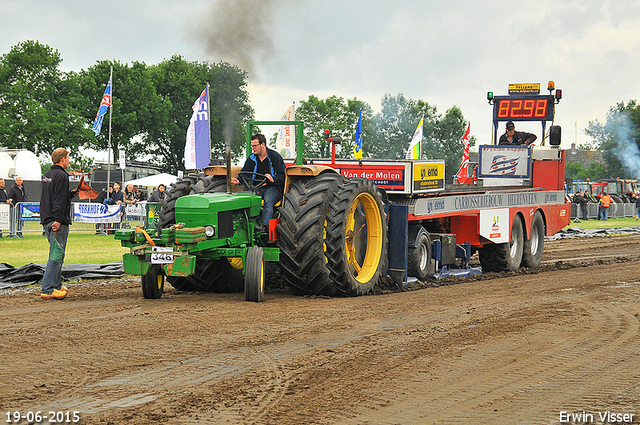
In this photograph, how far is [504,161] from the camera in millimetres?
15562

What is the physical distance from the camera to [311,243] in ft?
27.8

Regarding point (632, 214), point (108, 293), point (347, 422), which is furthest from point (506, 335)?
point (632, 214)

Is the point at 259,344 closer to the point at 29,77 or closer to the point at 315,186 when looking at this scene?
the point at 315,186

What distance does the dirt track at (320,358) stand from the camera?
4.43m

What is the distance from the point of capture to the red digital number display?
51.9 feet

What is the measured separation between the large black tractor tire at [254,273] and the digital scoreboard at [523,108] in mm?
9383

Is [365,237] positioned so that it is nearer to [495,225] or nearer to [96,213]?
[495,225]

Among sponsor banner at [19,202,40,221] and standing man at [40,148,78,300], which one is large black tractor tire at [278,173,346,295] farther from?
sponsor banner at [19,202,40,221]

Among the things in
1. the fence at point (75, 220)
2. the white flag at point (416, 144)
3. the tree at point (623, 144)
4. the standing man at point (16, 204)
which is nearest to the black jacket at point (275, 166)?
the fence at point (75, 220)

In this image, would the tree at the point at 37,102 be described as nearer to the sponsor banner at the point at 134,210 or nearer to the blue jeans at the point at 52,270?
the sponsor banner at the point at 134,210

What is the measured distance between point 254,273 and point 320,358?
8.99ft

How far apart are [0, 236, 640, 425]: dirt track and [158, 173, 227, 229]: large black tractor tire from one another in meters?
1.12

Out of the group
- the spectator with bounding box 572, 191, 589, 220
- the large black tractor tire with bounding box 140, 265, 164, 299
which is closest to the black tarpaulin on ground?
the large black tractor tire with bounding box 140, 265, 164, 299

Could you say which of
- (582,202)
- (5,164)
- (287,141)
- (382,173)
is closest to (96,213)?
(287,141)
